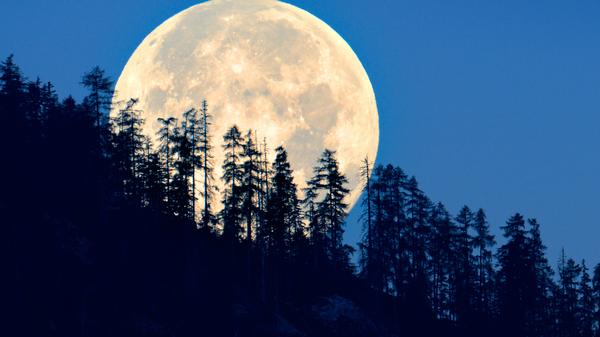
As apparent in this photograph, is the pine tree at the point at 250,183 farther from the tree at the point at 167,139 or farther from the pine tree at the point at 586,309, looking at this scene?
the pine tree at the point at 586,309

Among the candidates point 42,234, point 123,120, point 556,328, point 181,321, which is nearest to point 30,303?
point 42,234

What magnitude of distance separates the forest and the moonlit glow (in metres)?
2.22

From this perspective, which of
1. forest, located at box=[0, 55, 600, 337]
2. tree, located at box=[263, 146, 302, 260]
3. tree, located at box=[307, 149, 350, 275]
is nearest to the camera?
forest, located at box=[0, 55, 600, 337]

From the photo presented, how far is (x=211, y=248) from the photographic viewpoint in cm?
5512

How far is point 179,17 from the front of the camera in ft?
230

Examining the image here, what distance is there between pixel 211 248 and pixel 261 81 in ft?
53.8


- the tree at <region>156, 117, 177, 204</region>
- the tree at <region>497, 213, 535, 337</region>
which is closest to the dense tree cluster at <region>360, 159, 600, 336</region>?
the tree at <region>497, 213, 535, 337</region>

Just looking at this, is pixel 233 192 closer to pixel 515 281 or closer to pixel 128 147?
pixel 128 147

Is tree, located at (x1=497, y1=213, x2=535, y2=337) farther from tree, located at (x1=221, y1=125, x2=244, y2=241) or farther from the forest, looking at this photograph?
tree, located at (x1=221, y1=125, x2=244, y2=241)

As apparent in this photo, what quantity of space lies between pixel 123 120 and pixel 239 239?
1613 centimetres

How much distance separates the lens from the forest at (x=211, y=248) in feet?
151

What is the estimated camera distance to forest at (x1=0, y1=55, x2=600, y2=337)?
46.0 m

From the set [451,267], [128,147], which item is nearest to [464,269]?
[451,267]

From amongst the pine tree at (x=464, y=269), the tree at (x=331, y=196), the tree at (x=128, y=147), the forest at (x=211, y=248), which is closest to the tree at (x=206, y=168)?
the forest at (x=211, y=248)
